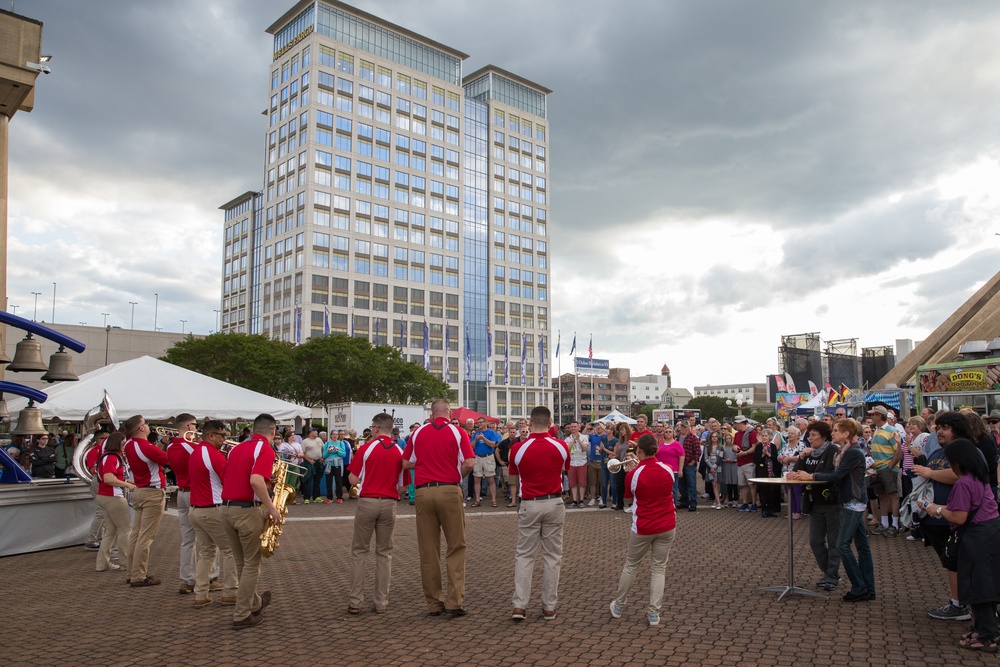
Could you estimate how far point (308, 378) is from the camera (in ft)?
185

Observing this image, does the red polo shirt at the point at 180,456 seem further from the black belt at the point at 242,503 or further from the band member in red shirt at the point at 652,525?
the band member in red shirt at the point at 652,525

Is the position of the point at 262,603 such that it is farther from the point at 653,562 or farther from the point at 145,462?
the point at 653,562

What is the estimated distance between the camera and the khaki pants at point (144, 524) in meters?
8.66

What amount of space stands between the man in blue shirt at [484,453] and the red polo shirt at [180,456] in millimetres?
9874

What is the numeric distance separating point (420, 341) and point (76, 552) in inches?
3476

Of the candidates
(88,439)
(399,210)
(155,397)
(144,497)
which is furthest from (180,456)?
(399,210)

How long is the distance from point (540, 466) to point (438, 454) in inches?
41.9

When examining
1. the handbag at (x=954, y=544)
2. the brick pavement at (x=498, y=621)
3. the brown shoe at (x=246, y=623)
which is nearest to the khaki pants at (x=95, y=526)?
the brick pavement at (x=498, y=621)

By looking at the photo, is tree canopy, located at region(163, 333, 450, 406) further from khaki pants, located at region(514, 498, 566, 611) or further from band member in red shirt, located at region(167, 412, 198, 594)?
khaki pants, located at region(514, 498, 566, 611)

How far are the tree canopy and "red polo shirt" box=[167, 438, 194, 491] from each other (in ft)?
155

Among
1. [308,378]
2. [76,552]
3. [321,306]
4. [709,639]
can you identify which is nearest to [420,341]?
[321,306]

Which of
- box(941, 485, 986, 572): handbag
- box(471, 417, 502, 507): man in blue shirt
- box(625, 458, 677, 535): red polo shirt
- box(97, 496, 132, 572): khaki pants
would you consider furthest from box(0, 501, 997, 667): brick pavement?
box(471, 417, 502, 507): man in blue shirt

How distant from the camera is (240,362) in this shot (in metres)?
54.5

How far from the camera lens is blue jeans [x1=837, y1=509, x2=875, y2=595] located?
7168mm
